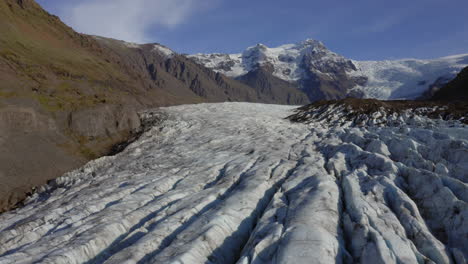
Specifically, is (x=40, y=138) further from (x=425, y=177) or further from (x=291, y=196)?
(x=425, y=177)

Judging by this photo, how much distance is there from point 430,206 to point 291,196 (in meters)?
6.26

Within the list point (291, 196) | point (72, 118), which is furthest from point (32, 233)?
point (72, 118)

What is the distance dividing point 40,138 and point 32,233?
Answer: 86.9ft

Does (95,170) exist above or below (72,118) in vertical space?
below

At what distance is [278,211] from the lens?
40.9 feet

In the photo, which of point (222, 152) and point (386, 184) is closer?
point (386, 184)

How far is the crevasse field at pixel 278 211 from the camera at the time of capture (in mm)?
9617

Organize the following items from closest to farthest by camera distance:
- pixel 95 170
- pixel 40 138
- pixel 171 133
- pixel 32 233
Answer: pixel 32 233
pixel 95 170
pixel 40 138
pixel 171 133

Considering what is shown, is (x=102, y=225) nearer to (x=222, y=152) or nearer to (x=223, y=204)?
(x=223, y=204)

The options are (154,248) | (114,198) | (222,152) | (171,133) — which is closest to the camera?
(154,248)

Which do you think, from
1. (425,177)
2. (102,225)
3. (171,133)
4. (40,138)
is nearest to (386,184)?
(425,177)

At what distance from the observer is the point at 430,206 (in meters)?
11.6

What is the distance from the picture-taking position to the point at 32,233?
14.4m

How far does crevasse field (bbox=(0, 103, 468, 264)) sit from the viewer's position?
962cm
